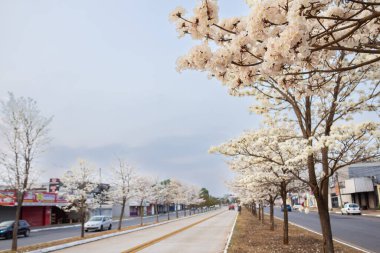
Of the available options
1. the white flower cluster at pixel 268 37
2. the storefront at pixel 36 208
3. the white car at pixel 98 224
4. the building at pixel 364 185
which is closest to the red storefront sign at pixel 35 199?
the storefront at pixel 36 208

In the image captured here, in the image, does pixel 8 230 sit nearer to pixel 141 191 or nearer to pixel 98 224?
pixel 98 224

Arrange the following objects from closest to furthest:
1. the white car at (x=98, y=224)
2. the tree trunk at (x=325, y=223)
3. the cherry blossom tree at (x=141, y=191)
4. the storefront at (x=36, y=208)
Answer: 1. the tree trunk at (x=325, y=223)
2. the white car at (x=98, y=224)
3. the cherry blossom tree at (x=141, y=191)
4. the storefront at (x=36, y=208)

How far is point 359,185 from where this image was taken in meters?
54.3

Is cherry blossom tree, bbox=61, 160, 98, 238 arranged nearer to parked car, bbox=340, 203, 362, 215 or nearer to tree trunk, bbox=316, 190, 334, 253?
tree trunk, bbox=316, 190, 334, 253

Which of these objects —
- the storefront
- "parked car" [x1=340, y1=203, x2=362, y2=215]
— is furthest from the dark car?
"parked car" [x1=340, y1=203, x2=362, y2=215]

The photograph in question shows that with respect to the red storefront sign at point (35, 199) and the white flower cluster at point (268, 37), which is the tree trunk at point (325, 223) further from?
the red storefront sign at point (35, 199)

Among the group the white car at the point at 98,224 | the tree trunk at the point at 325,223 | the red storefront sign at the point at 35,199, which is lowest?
the white car at the point at 98,224

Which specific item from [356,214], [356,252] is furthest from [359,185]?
[356,252]

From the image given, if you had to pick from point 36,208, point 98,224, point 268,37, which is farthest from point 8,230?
point 268,37

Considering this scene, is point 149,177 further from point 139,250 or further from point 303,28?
point 303,28

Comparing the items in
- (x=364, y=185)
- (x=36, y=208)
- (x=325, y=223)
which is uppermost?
(x=364, y=185)

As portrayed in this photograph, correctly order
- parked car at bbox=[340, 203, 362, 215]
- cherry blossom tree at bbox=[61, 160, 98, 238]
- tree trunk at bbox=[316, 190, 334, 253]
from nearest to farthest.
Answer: tree trunk at bbox=[316, 190, 334, 253] → cherry blossom tree at bbox=[61, 160, 98, 238] → parked car at bbox=[340, 203, 362, 215]

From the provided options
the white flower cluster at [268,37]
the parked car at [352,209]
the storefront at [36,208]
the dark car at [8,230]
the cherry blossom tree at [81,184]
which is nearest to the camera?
the white flower cluster at [268,37]

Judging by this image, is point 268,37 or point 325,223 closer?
point 268,37
